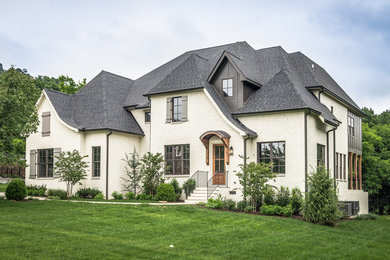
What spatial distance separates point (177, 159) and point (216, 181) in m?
2.75

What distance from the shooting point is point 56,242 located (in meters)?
11.1

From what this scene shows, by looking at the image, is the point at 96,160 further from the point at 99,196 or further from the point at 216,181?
the point at 216,181

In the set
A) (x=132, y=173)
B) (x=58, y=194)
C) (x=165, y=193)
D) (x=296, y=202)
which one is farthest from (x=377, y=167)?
(x=58, y=194)

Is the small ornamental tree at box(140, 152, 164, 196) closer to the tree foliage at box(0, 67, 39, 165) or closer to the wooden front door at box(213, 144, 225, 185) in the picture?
the wooden front door at box(213, 144, 225, 185)

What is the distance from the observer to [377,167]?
36.6 m

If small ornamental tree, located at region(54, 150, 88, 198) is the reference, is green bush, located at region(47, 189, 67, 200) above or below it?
below

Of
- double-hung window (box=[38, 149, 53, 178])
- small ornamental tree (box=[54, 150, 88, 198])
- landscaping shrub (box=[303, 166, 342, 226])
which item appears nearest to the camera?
landscaping shrub (box=[303, 166, 342, 226])

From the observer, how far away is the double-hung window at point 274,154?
2159 centimetres

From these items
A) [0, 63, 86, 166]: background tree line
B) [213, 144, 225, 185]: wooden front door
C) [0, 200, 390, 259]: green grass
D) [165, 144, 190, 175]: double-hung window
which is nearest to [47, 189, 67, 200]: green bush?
[0, 63, 86, 166]: background tree line

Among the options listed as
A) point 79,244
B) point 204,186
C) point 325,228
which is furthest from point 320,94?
point 79,244

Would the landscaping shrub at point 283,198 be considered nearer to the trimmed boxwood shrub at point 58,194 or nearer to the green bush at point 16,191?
the trimmed boxwood shrub at point 58,194

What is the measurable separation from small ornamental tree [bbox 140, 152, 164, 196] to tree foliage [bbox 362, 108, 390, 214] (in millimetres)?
20419

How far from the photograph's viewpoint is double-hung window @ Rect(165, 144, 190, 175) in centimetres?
2400

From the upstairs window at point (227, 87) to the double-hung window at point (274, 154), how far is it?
11.2ft
